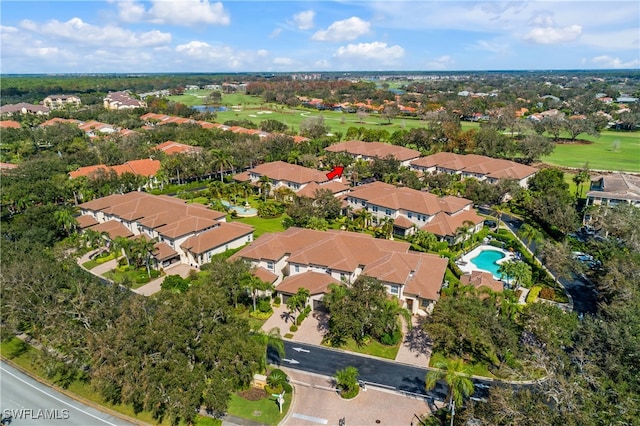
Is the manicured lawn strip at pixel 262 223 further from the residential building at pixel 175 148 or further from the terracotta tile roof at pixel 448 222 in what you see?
the residential building at pixel 175 148

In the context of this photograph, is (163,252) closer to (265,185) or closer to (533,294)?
(265,185)

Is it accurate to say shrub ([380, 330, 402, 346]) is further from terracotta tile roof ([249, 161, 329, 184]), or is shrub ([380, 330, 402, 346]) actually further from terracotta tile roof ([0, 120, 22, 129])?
terracotta tile roof ([0, 120, 22, 129])

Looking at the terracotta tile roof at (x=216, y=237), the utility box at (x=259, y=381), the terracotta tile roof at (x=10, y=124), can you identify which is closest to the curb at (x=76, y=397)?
the utility box at (x=259, y=381)

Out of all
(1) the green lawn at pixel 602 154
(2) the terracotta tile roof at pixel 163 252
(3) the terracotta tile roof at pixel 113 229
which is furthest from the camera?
(1) the green lawn at pixel 602 154

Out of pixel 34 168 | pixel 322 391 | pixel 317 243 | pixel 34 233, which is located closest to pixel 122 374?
pixel 322 391

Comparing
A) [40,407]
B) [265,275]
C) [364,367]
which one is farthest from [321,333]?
[40,407]

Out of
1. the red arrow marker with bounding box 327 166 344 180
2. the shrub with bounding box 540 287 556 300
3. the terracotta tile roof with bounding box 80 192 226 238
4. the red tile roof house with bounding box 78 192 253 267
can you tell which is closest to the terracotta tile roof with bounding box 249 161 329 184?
the red arrow marker with bounding box 327 166 344 180
